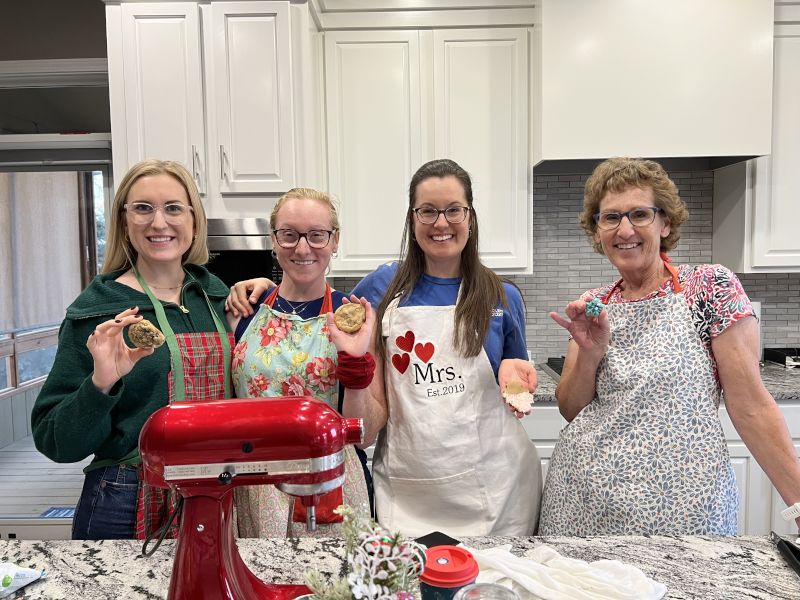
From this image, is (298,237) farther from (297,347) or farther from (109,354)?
(109,354)

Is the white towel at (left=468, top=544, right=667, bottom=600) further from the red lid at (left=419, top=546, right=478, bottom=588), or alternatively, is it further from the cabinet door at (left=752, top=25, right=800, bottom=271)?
the cabinet door at (left=752, top=25, right=800, bottom=271)

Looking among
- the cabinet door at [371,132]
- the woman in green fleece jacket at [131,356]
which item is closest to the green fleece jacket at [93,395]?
the woman in green fleece jacket at [131,356]

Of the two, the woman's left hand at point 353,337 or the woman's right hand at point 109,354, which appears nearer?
the woman's right hand at point 109,354

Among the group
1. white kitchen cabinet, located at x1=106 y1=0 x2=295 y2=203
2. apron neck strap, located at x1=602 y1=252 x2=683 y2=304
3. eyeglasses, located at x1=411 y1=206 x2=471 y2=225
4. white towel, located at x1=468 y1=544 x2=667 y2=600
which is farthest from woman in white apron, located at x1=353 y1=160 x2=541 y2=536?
white kitchen cabinet, located at x1=106 y1=0 x2=295 y2=203

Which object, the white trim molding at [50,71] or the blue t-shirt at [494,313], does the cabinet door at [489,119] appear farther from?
the white trim molding at [50,71]

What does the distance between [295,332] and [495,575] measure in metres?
0.76

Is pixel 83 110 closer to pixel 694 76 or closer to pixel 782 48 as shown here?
pixel 694 76

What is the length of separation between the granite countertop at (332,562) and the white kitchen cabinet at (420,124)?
1.82 meters

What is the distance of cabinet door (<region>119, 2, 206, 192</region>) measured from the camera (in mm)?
2367

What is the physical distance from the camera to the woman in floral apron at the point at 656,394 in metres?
1.30

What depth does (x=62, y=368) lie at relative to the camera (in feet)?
4.17

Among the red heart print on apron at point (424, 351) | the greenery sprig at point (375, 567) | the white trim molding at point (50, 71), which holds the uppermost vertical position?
the white trim molding at point (50, 71)

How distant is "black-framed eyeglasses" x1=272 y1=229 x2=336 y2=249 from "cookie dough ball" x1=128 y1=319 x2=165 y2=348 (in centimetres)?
39

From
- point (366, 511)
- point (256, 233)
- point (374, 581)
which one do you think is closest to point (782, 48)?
point (256, 233)
